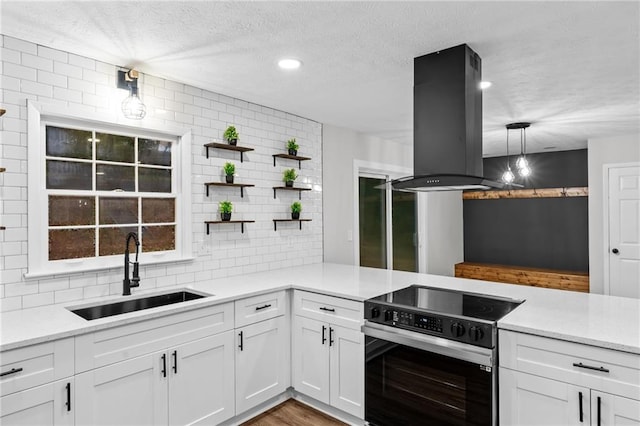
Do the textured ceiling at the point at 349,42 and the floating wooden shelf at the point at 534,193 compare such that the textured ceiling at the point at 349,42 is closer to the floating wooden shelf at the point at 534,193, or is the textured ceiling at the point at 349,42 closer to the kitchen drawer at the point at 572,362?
the kitchen drawer at the point at 572,362

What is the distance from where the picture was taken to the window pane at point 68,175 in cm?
233

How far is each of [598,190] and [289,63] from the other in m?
4.69

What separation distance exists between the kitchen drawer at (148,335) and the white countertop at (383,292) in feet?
0.17

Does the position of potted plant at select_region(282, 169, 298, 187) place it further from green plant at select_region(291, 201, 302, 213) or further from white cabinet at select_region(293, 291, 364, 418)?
white cabinet at select_region(293, 291, 364, 418)

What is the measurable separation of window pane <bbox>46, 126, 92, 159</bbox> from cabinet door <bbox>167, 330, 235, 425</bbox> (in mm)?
1377

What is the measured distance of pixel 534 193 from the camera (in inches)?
239

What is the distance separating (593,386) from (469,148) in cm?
131

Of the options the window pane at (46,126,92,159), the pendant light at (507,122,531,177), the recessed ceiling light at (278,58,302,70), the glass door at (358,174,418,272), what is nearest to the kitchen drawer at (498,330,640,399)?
the recessed ceiling light at (278,58,302,70)

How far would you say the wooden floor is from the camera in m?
2.67

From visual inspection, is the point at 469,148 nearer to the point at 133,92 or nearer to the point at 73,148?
the point at 133,92

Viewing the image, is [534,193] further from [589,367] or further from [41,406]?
[41,406]

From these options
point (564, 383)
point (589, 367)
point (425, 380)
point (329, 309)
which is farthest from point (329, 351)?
point (589, 367)

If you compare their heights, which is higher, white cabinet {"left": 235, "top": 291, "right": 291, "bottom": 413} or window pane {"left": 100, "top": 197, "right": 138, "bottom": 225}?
window pane {"left": 100, "top": 197, "right": 138, "bottom": 225}

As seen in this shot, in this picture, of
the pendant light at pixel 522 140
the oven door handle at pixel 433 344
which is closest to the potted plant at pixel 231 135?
the oven door handle at pixel 433 344
